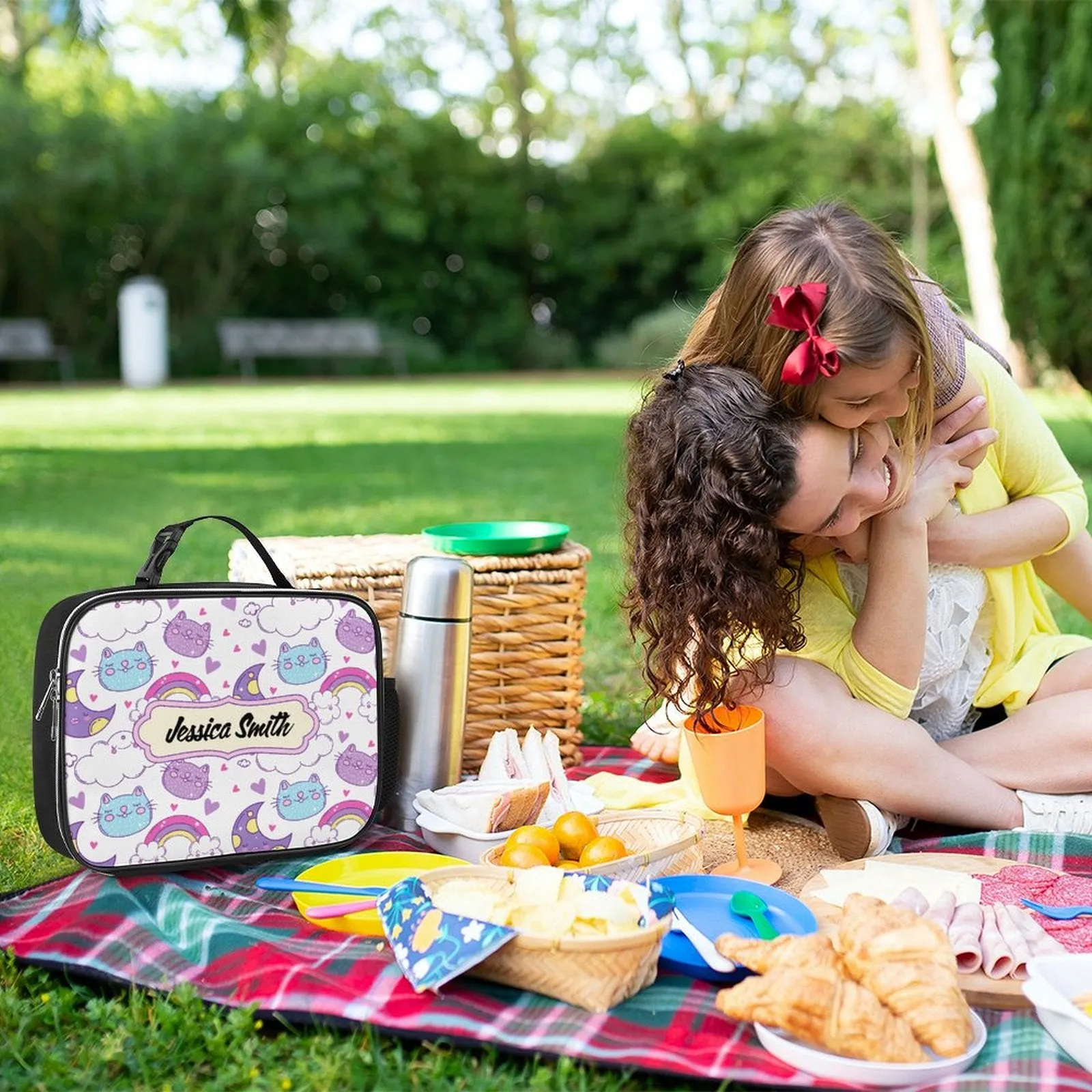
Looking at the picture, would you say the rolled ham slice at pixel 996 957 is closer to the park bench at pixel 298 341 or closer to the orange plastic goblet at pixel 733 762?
the orange plastic goblet at pixel 733 762

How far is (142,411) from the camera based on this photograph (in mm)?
10406

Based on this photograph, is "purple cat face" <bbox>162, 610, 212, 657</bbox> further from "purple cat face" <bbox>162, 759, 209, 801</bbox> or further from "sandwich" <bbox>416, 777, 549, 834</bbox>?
"sandwich" <bbox>416, 777, 549, 834</bbox>

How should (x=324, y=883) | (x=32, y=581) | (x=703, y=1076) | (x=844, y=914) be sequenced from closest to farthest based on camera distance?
(x=703, y=1076)
(x=844, y=914)
(x=324, y=883)
(x=32, y=581)

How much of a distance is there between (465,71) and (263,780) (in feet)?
74.6

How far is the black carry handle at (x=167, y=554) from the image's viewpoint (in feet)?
6.77

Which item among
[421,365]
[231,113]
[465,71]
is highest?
[465,71]

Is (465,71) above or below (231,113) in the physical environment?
above

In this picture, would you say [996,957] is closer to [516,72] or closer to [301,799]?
[301,799]

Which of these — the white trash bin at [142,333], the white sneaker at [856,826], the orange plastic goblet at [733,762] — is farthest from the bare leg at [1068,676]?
the white trash bin at [142,333]

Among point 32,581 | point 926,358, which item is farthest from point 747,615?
point 32,581

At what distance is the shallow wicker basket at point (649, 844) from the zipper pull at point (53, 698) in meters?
0.66

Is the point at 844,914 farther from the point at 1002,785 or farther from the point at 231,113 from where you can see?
the point at 231,113

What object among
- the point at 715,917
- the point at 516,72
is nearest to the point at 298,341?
the point at 516,72

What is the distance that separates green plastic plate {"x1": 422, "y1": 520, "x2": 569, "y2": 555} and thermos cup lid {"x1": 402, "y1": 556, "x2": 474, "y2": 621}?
0.26 m
